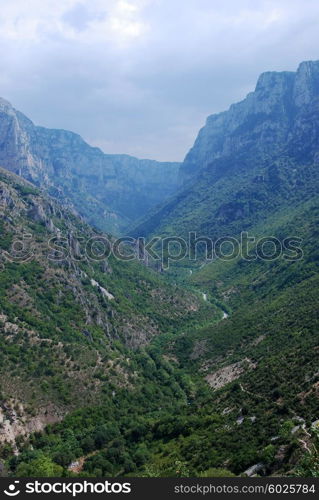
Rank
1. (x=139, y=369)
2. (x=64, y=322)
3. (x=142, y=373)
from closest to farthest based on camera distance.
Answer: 1. (x=142, y=373)
2. (x=64, y=322)
3. (x=139, y=369)

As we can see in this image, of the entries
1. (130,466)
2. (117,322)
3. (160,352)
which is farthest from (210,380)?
(130,466)

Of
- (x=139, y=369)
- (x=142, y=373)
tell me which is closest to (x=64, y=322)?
(x=139, y=369)

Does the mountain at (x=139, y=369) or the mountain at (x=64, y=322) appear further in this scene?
the mountain at (x=64, y=322)

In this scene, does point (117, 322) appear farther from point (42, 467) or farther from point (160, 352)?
point (42, 467)

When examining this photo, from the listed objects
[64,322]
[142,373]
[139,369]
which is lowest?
[142,373]

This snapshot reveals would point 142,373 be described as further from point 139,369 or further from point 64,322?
point 64,322

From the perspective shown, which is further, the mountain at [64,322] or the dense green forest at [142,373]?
the mountain at [64,322]

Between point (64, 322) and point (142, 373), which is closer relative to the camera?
point (142, 373)

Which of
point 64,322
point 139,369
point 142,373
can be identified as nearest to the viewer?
point 142,373

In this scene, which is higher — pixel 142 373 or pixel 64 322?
pixel 64 322

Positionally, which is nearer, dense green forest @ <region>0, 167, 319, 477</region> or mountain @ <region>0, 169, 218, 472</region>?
dense green forest @ <region>0, 167, 319, 477</region>

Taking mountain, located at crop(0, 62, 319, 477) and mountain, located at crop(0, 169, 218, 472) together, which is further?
mountain, located at crop(0, 169, 218, 472)
